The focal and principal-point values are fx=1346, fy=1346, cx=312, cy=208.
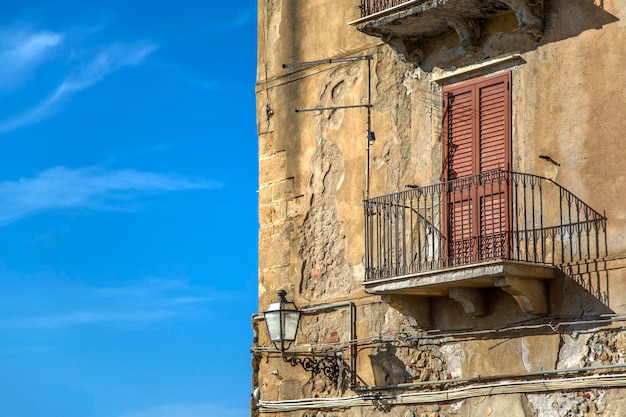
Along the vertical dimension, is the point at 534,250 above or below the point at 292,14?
below

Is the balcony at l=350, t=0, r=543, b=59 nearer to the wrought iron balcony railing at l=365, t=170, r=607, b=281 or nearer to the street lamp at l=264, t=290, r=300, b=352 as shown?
A: the wrought iron balcony railing at l=365, t=170, r=607, b=281

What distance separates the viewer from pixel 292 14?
17.1 meters

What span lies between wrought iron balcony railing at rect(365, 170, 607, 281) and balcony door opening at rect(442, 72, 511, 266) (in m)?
0.01

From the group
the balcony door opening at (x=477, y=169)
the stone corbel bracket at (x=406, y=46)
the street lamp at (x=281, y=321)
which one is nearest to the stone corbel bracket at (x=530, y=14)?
the balcony door opening at (x=477, y=169)

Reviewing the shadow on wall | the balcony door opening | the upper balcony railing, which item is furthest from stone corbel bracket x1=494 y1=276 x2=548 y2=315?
the upper balcony railing

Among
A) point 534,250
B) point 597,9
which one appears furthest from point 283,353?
point 597,9

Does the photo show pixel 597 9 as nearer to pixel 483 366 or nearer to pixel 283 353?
pixel 483 366

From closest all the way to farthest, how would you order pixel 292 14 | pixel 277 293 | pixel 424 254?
1. pixel 424 254
2. pixel 277 293
3. pixel 292 14

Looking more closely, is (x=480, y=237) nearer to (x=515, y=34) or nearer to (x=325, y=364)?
(x=515, y=34)

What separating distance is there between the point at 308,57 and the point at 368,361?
3.93 metres

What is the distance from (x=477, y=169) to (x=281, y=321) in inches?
118

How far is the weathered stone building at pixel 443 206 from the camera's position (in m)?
13.4

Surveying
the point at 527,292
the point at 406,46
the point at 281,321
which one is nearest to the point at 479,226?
the point at 527,292

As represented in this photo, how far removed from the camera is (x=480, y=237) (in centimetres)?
1410
